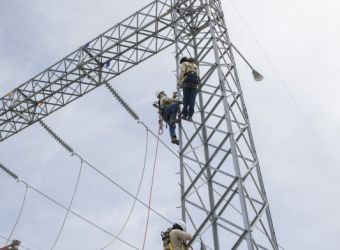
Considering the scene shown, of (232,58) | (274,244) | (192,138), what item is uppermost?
(232,58)

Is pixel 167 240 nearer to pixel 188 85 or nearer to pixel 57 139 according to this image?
pixel 188 85

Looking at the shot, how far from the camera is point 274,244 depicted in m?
7.44

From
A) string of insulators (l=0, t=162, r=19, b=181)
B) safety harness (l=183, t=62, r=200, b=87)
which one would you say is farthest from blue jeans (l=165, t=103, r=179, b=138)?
string of insulators (l=0, t=162, r=19, b=181)

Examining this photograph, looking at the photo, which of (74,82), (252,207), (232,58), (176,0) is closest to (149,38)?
(176,0)

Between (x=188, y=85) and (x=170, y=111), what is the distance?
0.69 meters

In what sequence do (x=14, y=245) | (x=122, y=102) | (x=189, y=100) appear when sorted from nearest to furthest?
1. (x=189, y=100)
2. (x=122, y=102)
3. (x=14, y=245)

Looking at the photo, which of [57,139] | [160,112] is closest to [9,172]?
[57,139]

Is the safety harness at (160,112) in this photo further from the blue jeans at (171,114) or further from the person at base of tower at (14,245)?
the person at base of tower at (14,245)

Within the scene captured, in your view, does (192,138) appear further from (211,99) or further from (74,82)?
(74,82)

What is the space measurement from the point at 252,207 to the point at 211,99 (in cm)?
259

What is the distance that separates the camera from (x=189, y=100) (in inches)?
363

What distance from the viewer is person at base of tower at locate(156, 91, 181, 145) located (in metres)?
9.48

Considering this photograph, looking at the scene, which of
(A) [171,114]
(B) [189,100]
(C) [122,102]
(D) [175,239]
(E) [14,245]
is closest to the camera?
(D) [175,239]

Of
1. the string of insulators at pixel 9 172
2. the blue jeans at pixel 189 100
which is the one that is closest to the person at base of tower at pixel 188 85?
the blue jeans at pixel 189 100
